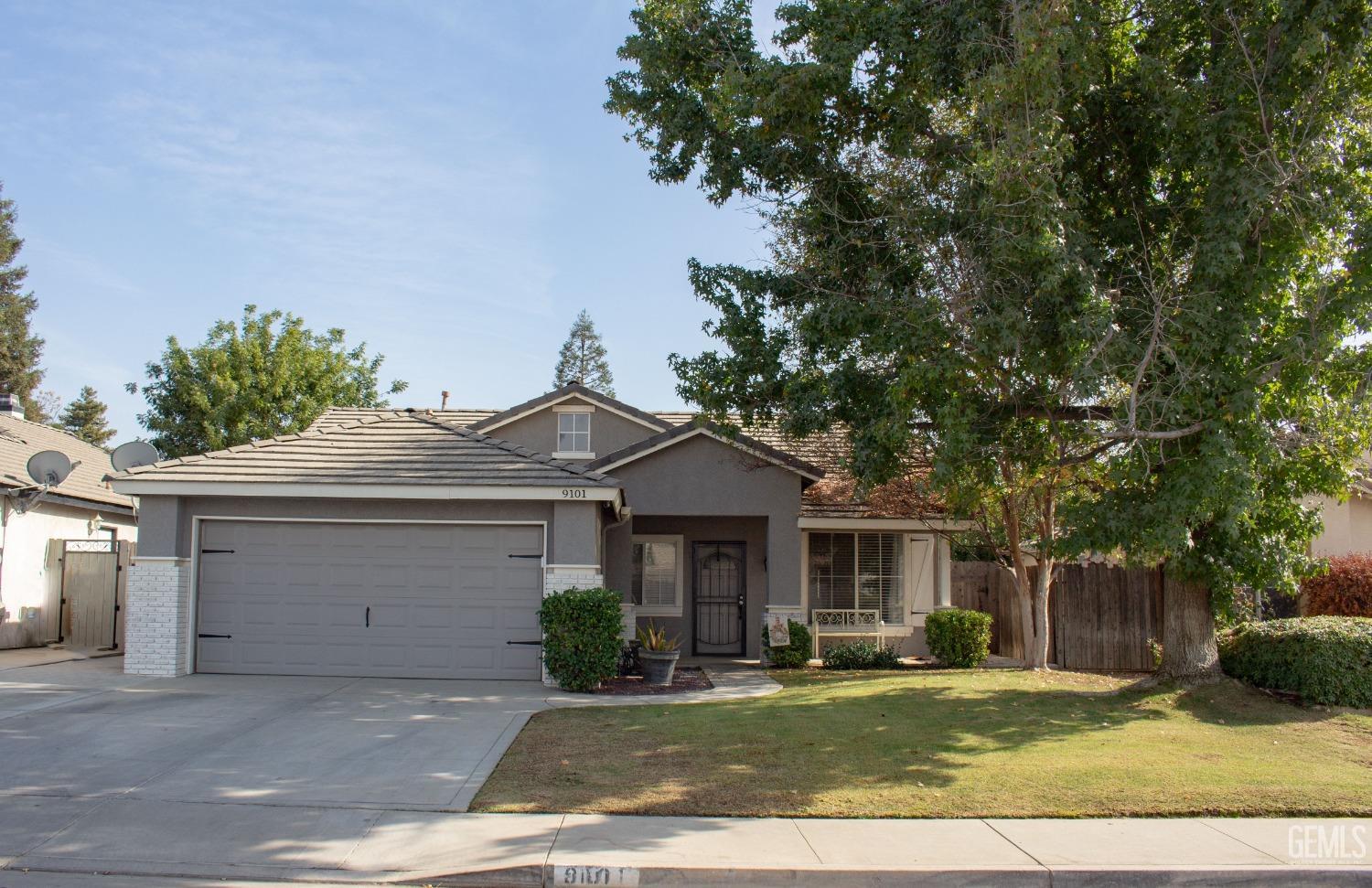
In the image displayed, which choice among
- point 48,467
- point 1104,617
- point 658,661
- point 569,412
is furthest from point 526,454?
point 1104,617

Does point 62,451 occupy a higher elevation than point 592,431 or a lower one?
lower

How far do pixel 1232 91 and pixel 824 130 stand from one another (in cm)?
501

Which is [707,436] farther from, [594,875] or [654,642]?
[594,875]

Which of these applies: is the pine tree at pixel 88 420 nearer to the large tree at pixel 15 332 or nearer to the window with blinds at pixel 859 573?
the large tree at pixel 15 332

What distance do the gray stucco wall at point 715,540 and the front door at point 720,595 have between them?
0.11 m

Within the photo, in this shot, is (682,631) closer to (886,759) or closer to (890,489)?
(890,489)

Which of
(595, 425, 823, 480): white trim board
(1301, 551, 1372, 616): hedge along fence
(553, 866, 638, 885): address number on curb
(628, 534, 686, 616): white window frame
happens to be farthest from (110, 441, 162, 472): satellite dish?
(1301, 551, 1372, 616): hedge along fence

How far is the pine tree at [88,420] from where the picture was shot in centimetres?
5309

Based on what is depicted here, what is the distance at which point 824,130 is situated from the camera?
1385 centimetres

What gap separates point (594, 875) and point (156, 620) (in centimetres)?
1033

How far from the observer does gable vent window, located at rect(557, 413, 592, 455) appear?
69.5 feet

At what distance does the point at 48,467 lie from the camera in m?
17.2

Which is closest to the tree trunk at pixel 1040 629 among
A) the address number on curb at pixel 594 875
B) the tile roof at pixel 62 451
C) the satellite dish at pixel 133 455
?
the address number on curb at pixel 594 875

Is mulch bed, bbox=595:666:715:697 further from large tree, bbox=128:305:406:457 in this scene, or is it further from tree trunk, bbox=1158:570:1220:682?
large tree, bbox=128:305:406:457
